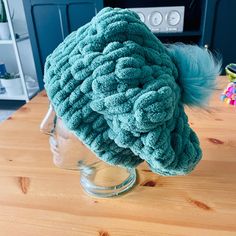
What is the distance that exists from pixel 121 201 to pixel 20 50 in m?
1.91

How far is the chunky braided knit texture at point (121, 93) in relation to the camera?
0.31 meters

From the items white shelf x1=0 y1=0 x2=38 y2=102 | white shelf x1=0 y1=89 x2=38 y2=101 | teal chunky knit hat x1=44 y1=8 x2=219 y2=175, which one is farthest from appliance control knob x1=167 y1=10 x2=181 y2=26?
teal chunky knit hat x1=44 y1=8 x2=219 y2=175

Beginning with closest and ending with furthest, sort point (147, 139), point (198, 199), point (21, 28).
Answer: point (147, 139)
point (198, 199)
point (21, 28)

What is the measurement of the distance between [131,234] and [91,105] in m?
0.20

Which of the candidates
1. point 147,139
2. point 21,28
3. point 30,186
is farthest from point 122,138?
point 21,28

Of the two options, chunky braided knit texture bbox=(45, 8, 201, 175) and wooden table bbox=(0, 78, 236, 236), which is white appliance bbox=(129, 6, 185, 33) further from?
chunky braided knit texture bbox=(45, 8, 201, 175)

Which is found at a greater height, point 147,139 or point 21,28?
point 147,139

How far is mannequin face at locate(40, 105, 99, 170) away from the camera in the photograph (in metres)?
0.45

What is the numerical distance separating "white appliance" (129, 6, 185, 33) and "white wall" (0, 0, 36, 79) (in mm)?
901

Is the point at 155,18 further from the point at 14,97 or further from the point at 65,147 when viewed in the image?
the point at 65,147

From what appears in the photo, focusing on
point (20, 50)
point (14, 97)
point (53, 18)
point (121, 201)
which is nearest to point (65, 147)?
point (121, 201)

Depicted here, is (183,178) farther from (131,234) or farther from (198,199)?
(131,234)

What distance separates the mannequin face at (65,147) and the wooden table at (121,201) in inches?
1.9

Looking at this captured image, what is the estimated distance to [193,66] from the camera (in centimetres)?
37
